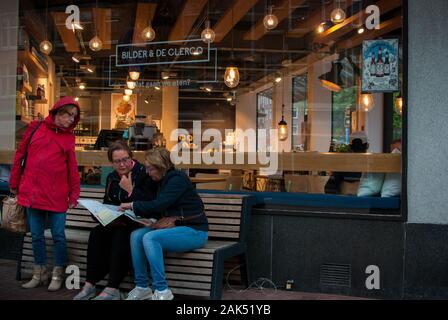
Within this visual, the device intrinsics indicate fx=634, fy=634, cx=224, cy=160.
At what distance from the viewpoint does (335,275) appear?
574 cm

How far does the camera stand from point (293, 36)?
A: 987 centimetres

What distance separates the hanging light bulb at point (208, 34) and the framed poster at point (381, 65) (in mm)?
2155

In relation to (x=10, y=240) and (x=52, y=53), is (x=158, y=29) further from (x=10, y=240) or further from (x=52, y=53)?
(x=10, y=240)

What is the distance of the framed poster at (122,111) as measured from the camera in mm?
8547

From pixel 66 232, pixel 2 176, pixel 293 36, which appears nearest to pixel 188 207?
pixel 66 232

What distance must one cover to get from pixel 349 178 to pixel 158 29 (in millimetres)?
3102

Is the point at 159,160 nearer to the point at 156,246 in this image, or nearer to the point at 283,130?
the point at 156,246

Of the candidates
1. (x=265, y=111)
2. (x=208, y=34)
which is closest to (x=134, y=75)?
(x=208, y=34)

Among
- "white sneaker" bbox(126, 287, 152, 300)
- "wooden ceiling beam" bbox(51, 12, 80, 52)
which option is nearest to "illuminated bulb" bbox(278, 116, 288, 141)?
"wooden ceiling beam" bbox(51, 12, 80, 52)

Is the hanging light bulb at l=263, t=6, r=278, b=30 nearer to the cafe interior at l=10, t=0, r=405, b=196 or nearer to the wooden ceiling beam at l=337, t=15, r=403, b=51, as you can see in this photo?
the cafe interior at l=10, t=0, r=405, b=196

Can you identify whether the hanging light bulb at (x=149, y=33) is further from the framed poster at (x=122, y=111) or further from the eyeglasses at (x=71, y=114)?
the eyeglasses at (x=71, y=114)
